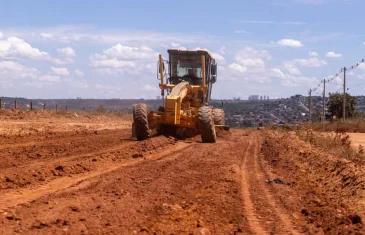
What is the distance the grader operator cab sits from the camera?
77.5 feet

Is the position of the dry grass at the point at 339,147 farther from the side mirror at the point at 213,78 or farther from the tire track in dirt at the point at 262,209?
the tire track in dirt at the point at 262,209

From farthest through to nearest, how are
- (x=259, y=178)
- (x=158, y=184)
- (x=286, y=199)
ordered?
(x=259, y=178)
(x=158, y=184)
(x=286, y=199)

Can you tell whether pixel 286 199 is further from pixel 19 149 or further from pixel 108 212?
pixel 19 149

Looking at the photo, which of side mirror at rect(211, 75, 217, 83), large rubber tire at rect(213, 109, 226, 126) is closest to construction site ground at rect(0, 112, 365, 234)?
large rubber tire at rect(213, 109, 226, 126)

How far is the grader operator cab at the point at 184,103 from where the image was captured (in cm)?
2362

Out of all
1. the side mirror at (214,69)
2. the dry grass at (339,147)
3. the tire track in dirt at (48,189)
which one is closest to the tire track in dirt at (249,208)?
the tire track in dirt at (48,189)

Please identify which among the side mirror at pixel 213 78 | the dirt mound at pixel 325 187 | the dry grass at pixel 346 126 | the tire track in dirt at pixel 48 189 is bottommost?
the dry grass at pixel 346 126

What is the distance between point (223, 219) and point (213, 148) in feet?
41.0

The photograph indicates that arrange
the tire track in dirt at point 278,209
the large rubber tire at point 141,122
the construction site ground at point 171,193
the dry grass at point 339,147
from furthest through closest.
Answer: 1. the large rubber tire at point 141,122
2. the dry grass at point 339,147
3. the tire track in dirt at point 278,209
4. the construction site ground at point 171,193

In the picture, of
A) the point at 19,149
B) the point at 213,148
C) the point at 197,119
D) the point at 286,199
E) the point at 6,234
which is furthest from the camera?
the point at 197,119

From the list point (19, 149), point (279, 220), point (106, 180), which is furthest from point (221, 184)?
point (19, 149)

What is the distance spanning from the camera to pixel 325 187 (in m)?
13.7

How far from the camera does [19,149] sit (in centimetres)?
1820

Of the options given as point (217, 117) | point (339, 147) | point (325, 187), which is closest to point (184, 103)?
point (217, 117)
